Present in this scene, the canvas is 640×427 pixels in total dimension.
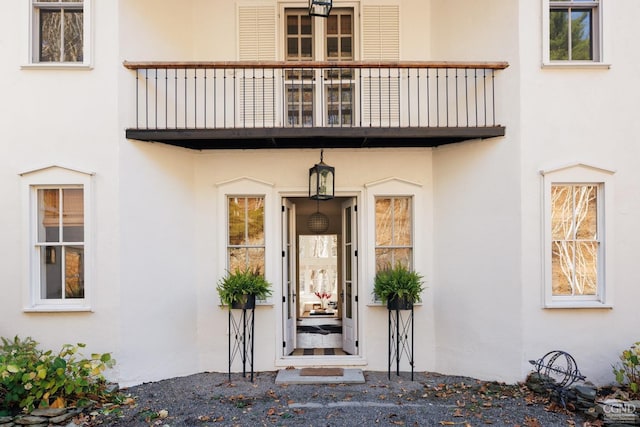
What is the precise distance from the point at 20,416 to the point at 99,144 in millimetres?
3330

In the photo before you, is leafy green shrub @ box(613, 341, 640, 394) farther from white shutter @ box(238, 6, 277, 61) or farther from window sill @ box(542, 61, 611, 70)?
white shutter @ box(238, 6, 277, 61)

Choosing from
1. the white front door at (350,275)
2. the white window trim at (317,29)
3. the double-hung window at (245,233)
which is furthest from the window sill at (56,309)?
the white window trim at (317,29)

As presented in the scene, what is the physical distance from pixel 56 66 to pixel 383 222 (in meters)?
5.10

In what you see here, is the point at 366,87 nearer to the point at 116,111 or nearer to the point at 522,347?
the point at 116,111

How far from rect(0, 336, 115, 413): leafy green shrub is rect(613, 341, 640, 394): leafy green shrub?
635 centimetres

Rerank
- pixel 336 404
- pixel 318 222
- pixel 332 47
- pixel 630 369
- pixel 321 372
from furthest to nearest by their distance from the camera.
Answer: pixel 318 222
pixel 332 47
pixel 321 372
pixel 630 369
pixel 336 404

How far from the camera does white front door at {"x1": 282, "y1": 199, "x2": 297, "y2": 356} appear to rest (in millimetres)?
7727

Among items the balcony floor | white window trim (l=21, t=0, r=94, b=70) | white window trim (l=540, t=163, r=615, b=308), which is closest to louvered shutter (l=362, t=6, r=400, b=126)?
the balcony floor

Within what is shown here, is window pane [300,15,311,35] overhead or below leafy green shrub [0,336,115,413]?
overhead

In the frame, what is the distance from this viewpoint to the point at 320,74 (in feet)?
25.5

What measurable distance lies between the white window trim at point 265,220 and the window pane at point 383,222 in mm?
1611

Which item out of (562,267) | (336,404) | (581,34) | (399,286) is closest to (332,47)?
(581,34)

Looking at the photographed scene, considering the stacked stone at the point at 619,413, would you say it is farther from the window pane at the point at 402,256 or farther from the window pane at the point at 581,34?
the window pane at the point at 581,34

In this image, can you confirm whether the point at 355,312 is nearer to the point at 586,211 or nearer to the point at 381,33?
the point at 586,211
